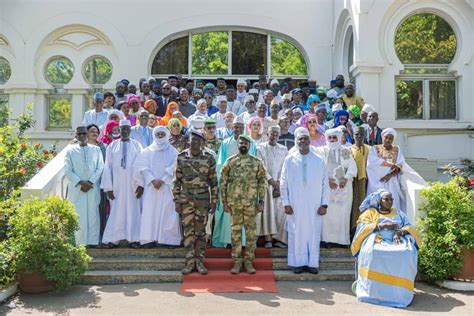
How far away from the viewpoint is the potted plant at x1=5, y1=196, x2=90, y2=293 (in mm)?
6258

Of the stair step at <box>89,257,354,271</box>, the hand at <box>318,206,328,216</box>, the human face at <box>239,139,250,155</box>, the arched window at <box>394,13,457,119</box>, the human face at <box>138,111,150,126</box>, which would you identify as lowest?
the stair step at <box>89,257,354,271</box>

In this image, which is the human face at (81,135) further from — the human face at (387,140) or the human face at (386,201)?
the human face at (387,140)

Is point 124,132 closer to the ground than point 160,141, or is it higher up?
higher up

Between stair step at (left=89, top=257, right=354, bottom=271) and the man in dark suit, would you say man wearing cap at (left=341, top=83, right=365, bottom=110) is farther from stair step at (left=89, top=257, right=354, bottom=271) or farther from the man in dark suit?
stair step at (left=89, top=257, right=354, bottom=271)

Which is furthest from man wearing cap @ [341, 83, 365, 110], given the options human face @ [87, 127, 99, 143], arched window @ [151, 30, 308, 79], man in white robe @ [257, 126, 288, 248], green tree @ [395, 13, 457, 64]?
human face @ [87, 127, 99, 143]

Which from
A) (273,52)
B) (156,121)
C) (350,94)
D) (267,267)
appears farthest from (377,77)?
(267,267)

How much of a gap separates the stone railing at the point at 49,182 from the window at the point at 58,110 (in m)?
6.12

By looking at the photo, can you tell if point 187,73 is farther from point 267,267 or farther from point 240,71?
point 267,267

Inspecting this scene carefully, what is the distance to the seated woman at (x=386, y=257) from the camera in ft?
20.0

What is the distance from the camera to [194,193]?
693 centimetres

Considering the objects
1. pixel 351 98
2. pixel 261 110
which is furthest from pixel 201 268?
pixel 351 98

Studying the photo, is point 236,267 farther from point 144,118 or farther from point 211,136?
point 144,118

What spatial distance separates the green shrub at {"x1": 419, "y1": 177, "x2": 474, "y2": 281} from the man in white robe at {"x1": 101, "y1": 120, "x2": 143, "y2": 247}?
423 cm

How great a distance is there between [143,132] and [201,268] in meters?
2.97
